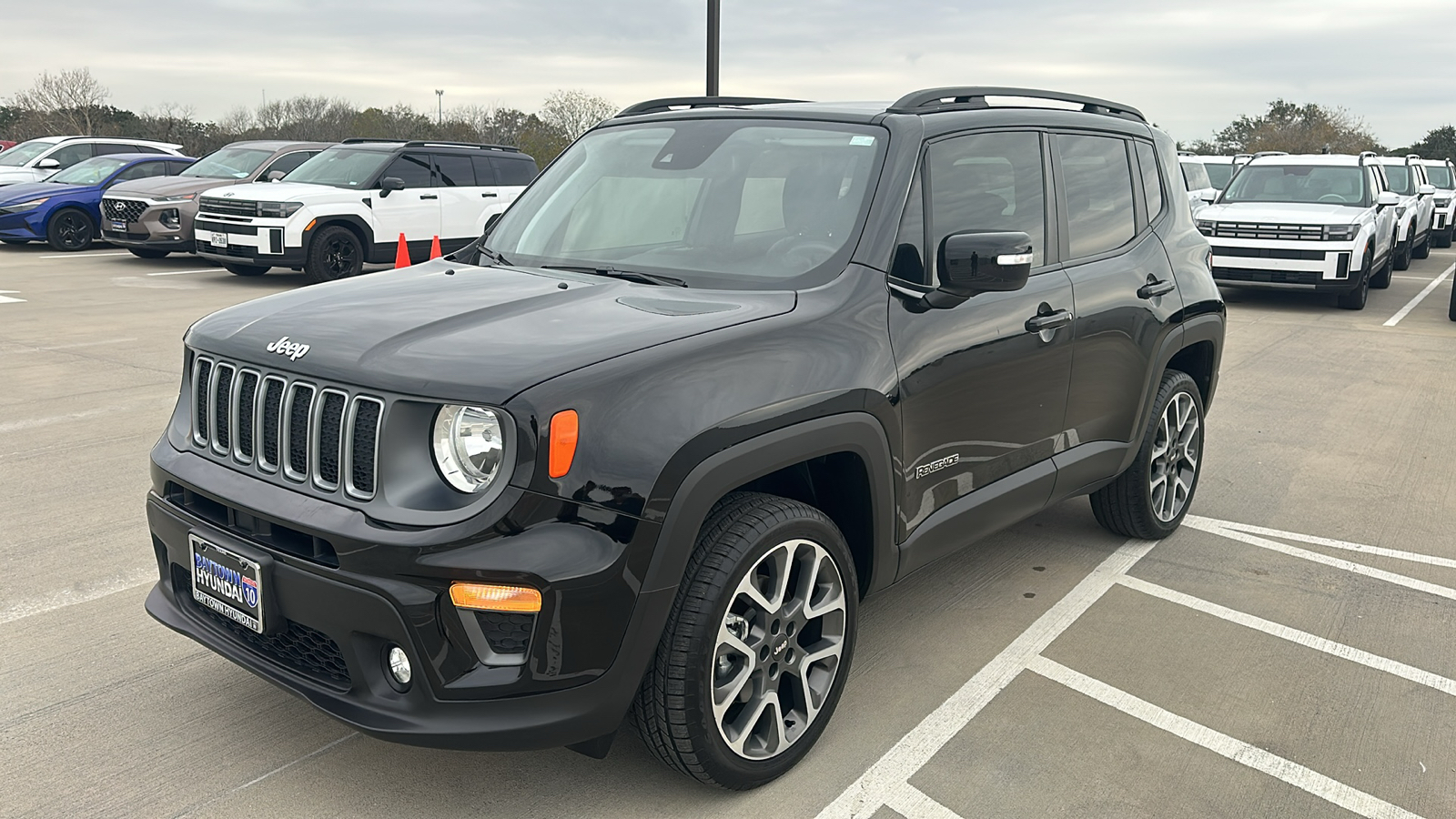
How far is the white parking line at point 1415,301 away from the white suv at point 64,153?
1863 centimetres

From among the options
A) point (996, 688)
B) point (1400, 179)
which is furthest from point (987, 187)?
point (1400, 179)

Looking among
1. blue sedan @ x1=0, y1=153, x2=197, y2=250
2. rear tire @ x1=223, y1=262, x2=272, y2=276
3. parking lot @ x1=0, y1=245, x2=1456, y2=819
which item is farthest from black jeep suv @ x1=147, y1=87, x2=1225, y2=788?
blue sedan @ x1=0, y1=153, x2=197, y2=250

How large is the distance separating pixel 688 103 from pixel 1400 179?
754 inches

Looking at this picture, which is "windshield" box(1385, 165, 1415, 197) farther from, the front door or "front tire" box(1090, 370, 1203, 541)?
the front door

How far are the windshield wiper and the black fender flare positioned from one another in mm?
733

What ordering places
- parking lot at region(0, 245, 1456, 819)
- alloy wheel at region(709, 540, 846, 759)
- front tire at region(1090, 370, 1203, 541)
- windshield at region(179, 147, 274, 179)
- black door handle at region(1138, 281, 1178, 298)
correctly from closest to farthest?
alloy wheel at region(709, 540, 846, 759) → parking lot at region(0, 245, 1456, 819) → black door handle at region(1138, 281, 1178, 298) → front tire at region(1090, 370, 1203, 541) → windshield at region(179, 147, 274, 179)

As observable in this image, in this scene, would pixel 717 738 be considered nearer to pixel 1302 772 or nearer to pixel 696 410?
pixel 696 410

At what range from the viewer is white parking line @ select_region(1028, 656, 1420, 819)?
3.07 m

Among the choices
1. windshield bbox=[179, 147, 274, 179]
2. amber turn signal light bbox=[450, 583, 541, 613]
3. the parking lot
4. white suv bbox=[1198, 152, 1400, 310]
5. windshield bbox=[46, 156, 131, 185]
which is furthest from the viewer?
windshield bbox=[46, 156, 131, 185]

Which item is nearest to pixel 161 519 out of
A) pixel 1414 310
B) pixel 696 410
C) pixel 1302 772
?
pixel 696 410

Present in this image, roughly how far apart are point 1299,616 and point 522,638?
318cm

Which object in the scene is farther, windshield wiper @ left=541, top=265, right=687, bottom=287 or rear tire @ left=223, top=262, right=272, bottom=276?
rear tire @ left=223, top=262, right=272, bottom=276

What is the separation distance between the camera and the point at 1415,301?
15.3 meters

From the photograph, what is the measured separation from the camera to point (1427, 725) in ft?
11.5
